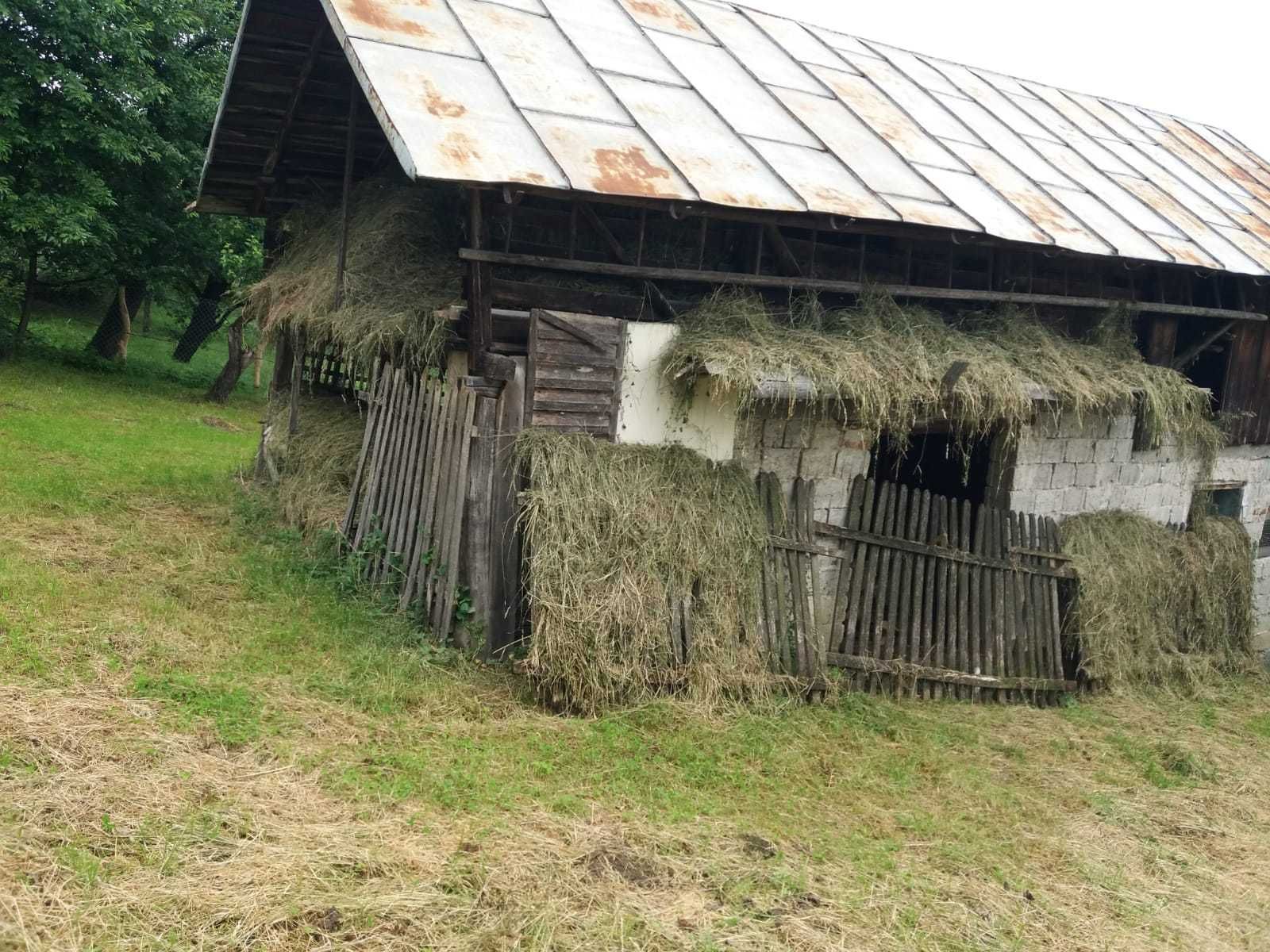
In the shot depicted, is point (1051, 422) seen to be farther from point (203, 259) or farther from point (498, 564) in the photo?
point (203, 259)

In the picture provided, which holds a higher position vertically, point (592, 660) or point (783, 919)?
point (592, 660)

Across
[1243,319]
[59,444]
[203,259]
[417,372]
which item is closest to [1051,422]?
[1243,319]

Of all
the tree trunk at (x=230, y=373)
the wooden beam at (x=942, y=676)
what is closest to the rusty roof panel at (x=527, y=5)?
the wooden beam at (x=942, y=676)

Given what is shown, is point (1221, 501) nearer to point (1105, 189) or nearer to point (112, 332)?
point (1105, 189)

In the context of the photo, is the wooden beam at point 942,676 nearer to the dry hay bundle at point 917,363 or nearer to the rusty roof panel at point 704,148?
the dry hay bundle at point 917,363

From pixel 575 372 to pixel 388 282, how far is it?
198 centimetres

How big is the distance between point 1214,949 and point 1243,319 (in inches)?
258

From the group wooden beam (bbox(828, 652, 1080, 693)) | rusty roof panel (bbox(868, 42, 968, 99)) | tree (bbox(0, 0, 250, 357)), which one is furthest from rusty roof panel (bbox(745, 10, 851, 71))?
tree (bbox(0, 0, 250, 357))

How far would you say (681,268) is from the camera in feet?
21.3

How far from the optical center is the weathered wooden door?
5.94 meters

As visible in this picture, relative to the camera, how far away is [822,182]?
6648 millimetres

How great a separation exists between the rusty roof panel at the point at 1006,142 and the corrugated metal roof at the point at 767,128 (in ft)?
0.10

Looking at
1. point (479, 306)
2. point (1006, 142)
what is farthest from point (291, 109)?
point (1006, 142)

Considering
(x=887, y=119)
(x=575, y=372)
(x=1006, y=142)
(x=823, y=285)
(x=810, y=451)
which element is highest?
(x=1006, y=142)
